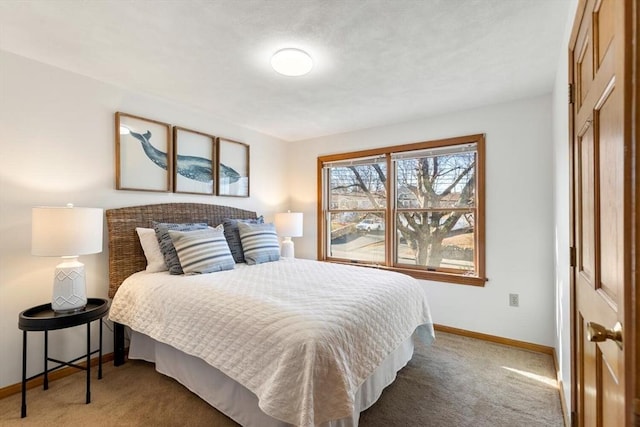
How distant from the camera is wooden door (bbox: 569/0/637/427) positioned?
67cm

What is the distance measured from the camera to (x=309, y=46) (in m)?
2.00

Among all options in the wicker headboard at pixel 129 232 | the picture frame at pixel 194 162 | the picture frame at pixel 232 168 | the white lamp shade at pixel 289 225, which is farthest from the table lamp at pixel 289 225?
the wicker headboard at pixel 129 232

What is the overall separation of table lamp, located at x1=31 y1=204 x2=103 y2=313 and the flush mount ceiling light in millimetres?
1661

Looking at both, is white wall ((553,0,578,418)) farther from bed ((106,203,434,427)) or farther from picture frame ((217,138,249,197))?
picture frame ((217,138,249,197))

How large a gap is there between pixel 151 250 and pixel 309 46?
6.97 feet

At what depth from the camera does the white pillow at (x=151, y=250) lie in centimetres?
261

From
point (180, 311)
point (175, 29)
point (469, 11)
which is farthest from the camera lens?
point (180, 311)

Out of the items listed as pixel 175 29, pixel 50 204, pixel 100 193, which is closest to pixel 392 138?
pixel 175 29

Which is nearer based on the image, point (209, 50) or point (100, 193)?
point (209, 50)

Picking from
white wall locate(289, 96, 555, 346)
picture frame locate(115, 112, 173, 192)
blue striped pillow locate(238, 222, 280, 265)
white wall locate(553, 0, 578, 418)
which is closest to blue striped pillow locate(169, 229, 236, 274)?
blue striped pillow locate(238, 222, 280, 265)

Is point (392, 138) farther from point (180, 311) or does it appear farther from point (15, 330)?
point (15, 330)

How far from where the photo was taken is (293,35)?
1.89 m

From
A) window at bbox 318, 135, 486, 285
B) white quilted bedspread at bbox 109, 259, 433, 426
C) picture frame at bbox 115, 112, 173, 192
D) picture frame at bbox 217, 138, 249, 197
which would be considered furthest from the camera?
picture frame at bbox 217, 138, 249, 197
